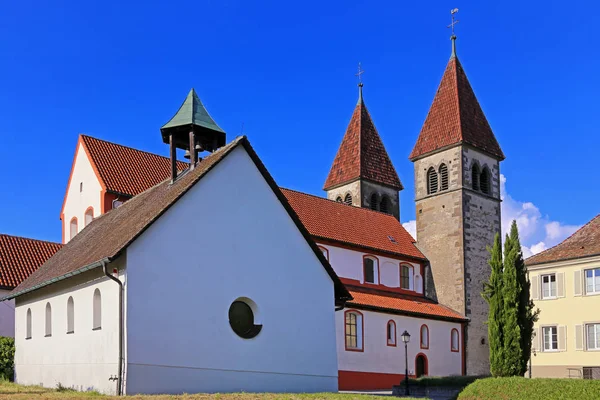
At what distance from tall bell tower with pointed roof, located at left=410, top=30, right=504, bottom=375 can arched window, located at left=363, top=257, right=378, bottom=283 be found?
207 inches

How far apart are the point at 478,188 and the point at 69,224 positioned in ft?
89.2

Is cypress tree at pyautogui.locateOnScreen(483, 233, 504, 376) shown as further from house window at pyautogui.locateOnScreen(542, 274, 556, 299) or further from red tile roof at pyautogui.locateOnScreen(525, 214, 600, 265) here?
house window at pyautogui.locateOnScreen(542, 274, 556, 299)

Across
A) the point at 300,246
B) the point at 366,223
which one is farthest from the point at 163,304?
the point at 366,223

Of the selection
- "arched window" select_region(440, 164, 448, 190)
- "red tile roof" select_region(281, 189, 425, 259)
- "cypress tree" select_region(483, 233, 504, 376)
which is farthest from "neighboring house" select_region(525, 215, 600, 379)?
"cypress tree" select_region(483, 233, 504, 376)

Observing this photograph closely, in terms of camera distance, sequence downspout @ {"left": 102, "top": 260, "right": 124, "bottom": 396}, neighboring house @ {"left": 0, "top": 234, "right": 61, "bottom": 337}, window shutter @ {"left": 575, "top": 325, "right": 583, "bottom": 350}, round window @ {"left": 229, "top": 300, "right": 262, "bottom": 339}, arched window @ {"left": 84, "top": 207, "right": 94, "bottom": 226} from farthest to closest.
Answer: window shutter @ {"left": 575, "top": 325, "right": 583, "bottom": 350}
arched window @ {"left": 84, "top": 207, "right": 94, "bottom": 226}
neighboring house @ {"left": 0, "top": 234, "right": 61, "bottom": 337}
round window @ {"left": 229, "top": 300, "right": 262, "bottom": 339}
downspout @ {"left": 102, "top": 260, "right": 124, "bottom": 396}

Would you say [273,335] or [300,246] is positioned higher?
[300,246]

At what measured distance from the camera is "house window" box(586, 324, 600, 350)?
40906 millimetres

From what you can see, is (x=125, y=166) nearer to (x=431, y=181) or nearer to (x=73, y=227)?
(x=73, y=227)

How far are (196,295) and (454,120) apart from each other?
32.7 m

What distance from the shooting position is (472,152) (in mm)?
49500

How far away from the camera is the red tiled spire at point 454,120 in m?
49.4

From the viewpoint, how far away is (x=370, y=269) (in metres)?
44.7

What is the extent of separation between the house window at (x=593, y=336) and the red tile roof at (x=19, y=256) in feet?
97.3

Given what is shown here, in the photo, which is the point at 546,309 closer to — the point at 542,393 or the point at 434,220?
the point at 434,220
